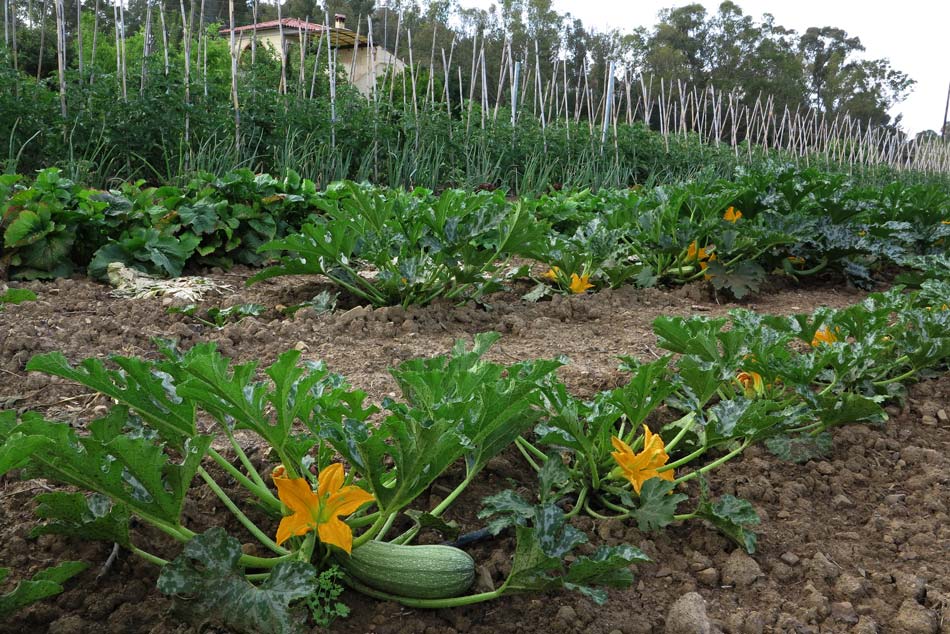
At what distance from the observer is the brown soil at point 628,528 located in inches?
52.8

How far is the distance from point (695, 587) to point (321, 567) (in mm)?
729

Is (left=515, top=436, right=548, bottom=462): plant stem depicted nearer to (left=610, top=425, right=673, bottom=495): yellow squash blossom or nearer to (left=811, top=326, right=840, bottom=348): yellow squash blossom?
(left=610, top=425, right=673, bottom=495): yellow squash blossom

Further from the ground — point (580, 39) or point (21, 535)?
point (580, 39)

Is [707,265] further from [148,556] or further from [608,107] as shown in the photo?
[608,107]

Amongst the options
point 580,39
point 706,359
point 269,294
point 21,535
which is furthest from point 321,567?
point 580,39

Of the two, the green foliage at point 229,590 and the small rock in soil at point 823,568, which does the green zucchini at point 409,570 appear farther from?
the small rock in soil at point 823,568

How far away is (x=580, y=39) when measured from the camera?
48.4m

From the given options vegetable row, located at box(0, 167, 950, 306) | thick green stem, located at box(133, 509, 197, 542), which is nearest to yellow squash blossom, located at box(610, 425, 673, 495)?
thick green stem, located at box(133, 509, 197, 542)

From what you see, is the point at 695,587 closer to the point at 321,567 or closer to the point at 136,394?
the point at 321,567

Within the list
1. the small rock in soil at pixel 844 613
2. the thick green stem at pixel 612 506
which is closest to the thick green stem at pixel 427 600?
the thick green stem at pixel 612 506

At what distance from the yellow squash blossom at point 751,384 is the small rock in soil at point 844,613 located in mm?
735

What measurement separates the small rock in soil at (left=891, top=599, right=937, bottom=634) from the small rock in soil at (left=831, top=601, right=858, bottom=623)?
0.22ft

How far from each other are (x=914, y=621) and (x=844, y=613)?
4.6 inches

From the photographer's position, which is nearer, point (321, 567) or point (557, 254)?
point (321, 567)
